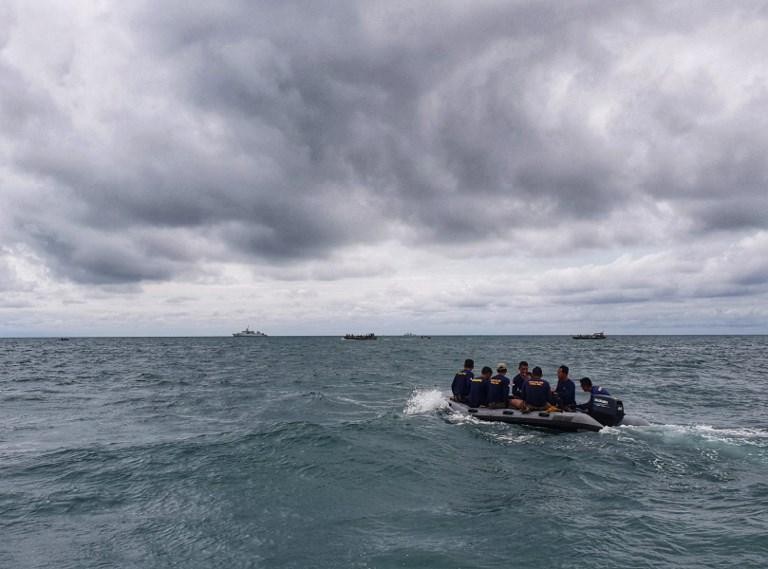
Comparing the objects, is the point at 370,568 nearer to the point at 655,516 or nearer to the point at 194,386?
the point at 655,516

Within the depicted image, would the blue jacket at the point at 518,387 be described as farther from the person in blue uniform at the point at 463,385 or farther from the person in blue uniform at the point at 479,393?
the person in blue uniform at the point at 463,385

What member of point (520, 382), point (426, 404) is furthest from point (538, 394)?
point (426, 404)

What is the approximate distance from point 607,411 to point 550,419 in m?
2.16

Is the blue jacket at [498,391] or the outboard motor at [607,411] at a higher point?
the blue jacket at [498,391]

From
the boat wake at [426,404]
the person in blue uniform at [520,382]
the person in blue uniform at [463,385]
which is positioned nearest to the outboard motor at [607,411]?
the person in blue uniform at [520,382]

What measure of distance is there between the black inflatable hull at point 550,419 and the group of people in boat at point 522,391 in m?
0.43

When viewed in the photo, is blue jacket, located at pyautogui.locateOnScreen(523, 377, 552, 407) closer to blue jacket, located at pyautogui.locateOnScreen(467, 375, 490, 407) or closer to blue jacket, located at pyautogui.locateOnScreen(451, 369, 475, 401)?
blue jacket, located at pyautogui.locateOnScreen(467, 375, 490, 407)

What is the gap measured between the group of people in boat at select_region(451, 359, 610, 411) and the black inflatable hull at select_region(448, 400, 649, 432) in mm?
426

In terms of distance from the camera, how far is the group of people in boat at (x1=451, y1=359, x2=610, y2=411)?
18547 millimetres

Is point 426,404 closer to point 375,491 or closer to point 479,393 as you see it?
point 479,393

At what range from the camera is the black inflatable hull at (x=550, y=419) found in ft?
57.2

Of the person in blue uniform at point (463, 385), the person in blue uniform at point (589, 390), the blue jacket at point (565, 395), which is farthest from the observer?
the person in blue uniform at point (463, 385)

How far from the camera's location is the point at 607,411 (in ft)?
57.8

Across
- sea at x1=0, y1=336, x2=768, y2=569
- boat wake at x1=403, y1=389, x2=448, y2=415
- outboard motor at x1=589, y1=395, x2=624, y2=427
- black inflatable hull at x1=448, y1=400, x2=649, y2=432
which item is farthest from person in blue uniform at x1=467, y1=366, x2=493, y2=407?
outboard motor at x1=589, y1=395, x2=624, y2=427
